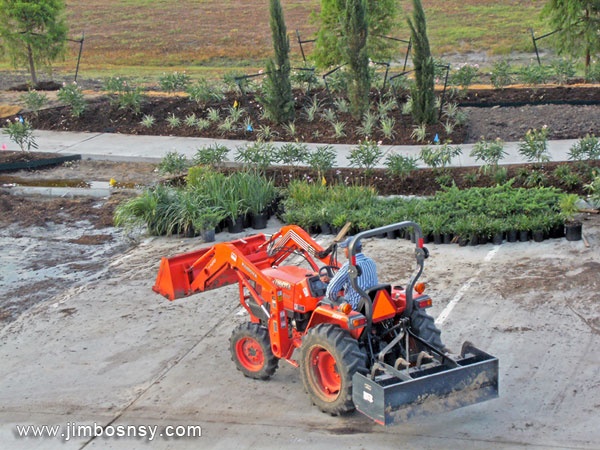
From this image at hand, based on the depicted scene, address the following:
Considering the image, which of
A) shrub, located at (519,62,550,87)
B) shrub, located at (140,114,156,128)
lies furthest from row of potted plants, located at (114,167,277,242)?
shrub, located at (519,62,550,87)

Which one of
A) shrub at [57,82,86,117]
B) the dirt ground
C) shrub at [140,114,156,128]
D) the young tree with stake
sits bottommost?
the dirt ground

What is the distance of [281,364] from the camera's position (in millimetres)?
7469

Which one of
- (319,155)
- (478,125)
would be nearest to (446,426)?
(319,155)

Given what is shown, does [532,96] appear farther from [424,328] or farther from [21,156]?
[424,328]

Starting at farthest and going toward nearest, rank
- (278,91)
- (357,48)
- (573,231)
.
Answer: (278,91)
(357,48)
(573,231)

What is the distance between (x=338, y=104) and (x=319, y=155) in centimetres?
456

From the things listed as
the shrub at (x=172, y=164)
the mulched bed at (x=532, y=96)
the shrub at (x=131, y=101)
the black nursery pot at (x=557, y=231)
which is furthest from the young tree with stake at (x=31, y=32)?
the black nursery pot at (x=557, y=231)

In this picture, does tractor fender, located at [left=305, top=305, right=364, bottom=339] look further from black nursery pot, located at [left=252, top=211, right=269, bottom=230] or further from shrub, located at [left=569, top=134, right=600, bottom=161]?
shrub, located at [left=569, top=134, right=600, bottom=161]

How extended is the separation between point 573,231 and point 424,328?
4427mm

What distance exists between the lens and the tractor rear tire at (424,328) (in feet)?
20.7

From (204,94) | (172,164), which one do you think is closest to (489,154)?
(172,164)

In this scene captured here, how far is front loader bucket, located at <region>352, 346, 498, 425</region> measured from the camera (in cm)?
564

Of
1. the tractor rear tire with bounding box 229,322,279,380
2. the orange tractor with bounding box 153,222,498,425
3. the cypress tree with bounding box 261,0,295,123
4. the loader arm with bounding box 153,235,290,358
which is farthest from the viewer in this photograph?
the cypress tree with bounding box 261,0,295,123

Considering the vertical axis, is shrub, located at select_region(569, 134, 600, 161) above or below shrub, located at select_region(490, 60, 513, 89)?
below
